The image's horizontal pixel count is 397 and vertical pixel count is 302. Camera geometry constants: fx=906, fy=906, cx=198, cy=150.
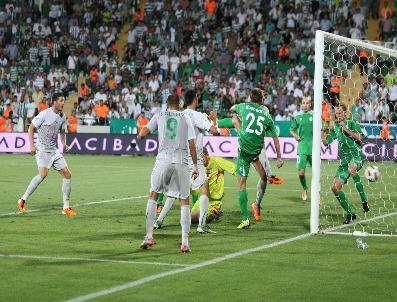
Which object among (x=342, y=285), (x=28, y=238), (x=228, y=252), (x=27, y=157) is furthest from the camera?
(x=27, y=157)

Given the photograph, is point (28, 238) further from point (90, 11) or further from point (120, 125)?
point (90, 11)

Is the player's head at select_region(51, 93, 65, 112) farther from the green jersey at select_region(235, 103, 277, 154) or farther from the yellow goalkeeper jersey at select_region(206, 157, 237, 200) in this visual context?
the green jersey at select_region(235, 103, 277, 154)

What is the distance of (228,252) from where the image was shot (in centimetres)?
1098

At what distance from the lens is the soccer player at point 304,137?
18.5 metres

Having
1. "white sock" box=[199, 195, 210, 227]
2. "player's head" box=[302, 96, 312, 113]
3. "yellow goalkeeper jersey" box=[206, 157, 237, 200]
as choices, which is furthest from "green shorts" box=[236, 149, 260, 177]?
"player's head" box=[302, 96, 312, 113]

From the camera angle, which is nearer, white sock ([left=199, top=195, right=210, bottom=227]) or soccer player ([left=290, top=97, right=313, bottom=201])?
white sock ([left=199, top=195, right=210, bottom=227])

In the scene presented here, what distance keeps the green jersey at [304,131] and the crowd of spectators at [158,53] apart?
15.6 m

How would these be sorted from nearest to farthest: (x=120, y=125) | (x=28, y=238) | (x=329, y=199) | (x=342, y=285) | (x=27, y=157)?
(x=342, y=285) < (x=28, y=238) < (x=329, y=199) < (x=27, y=157) < (x=120, y=125)

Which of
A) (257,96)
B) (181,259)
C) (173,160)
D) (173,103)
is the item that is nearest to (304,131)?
(257,96)

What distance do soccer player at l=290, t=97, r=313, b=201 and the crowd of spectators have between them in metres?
15.6

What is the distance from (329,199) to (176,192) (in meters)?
7.74

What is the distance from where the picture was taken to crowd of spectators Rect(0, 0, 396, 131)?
37.2 m

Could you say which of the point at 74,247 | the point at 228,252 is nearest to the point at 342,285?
the point at 228,252

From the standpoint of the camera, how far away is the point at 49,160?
15.4 m
